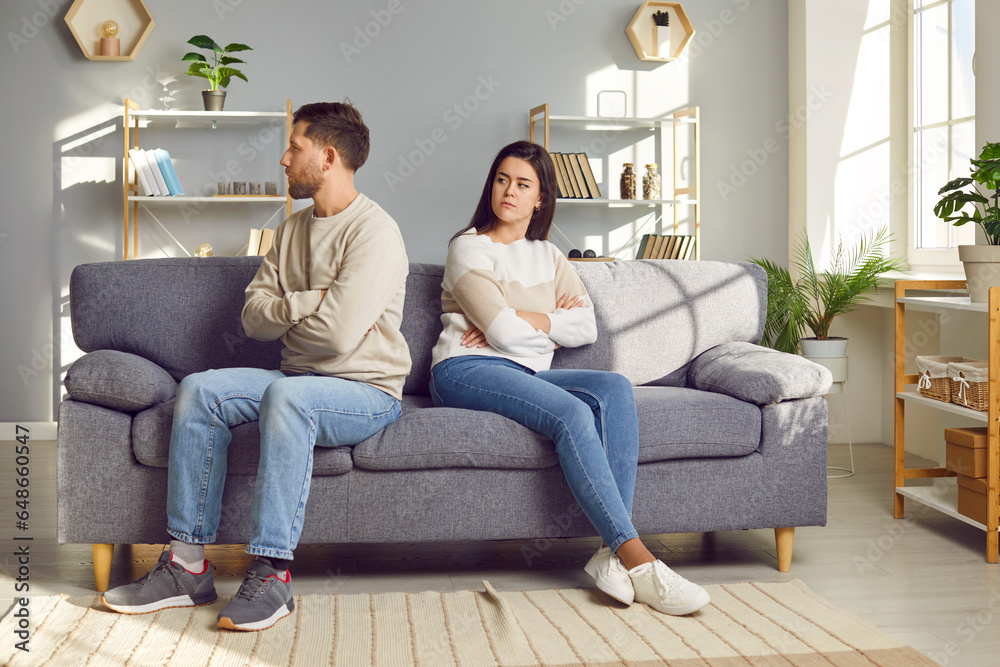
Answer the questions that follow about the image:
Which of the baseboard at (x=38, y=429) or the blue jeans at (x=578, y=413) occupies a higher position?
the blue jeans at (x=578, y=413)

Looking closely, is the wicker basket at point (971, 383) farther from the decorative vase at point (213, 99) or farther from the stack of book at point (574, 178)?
the decorative vase at point (213, 99)

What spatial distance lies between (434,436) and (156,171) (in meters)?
2.56

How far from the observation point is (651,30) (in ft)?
14.8

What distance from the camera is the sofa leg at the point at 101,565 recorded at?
2.15m

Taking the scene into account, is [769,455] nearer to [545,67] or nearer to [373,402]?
[373,402]

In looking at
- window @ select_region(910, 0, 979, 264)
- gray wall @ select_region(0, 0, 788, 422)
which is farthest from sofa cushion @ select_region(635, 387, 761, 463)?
gray wall @ select_region(0, 0, 788, 422)

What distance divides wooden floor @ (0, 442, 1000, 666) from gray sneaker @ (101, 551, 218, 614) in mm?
155

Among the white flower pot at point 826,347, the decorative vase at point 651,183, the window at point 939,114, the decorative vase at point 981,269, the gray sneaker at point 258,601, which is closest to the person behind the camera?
the gray sneaker at point 258,601

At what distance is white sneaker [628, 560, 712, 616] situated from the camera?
1.96 m

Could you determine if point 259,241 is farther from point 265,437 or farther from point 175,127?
point 265,437

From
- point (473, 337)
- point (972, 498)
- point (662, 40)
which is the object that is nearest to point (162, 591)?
point (473, 337)

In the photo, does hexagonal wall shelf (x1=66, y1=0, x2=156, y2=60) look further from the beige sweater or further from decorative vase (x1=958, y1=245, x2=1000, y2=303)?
decorative vase (x1=958, y1=245, x2=1000, y2=303)

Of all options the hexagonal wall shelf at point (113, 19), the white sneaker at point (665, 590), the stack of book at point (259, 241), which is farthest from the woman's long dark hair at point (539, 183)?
the hexagonal wall shelf at point (113, 19)

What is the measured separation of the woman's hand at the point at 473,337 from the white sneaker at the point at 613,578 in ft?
2.02
